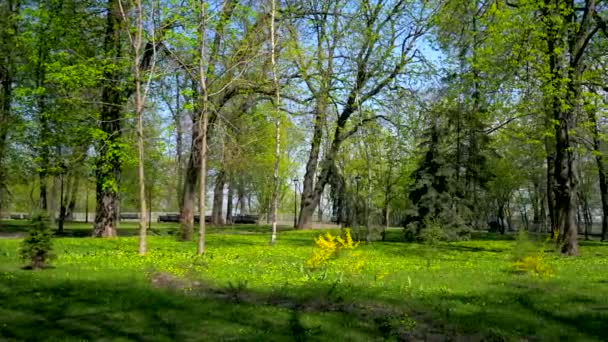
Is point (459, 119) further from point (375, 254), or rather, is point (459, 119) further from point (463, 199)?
point (375, 254)

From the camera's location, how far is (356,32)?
3164 cm

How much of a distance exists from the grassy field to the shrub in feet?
1.12

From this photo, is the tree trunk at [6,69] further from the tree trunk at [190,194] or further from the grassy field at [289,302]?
the grassy field at [289,302]

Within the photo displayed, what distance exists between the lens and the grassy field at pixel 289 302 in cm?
752

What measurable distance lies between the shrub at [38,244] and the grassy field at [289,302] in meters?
0.34

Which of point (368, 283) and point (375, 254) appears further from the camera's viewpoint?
point (375, 254)

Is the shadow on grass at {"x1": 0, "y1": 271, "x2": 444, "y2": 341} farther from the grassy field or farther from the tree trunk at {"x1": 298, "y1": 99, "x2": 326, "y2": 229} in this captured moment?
the tree trunk at {"x1": 298, "y1": 99, "x2": 326, "y2": 229}

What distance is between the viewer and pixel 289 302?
9.42m

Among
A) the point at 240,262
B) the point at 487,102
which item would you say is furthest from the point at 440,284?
the point at 487,102

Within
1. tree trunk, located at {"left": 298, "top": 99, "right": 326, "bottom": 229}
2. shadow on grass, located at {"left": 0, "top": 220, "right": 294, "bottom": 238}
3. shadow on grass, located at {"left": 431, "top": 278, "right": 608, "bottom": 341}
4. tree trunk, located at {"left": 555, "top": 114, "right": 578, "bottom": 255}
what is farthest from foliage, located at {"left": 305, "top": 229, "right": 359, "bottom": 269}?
tree trunk, located at {"left": 298, "top": 99, "right": 326, "bottom": 229}

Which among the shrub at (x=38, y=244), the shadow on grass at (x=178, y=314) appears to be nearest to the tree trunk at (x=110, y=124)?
the shrub at (x=38, y=244)

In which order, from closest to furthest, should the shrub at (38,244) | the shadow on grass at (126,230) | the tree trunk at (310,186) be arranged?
1. the shrub at (38,244)
2. the shadow on grass at (126,230)
3. the tree trunk at (310,186)

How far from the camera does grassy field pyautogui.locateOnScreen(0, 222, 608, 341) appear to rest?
7.52 m

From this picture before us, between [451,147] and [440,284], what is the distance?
75.5ft
